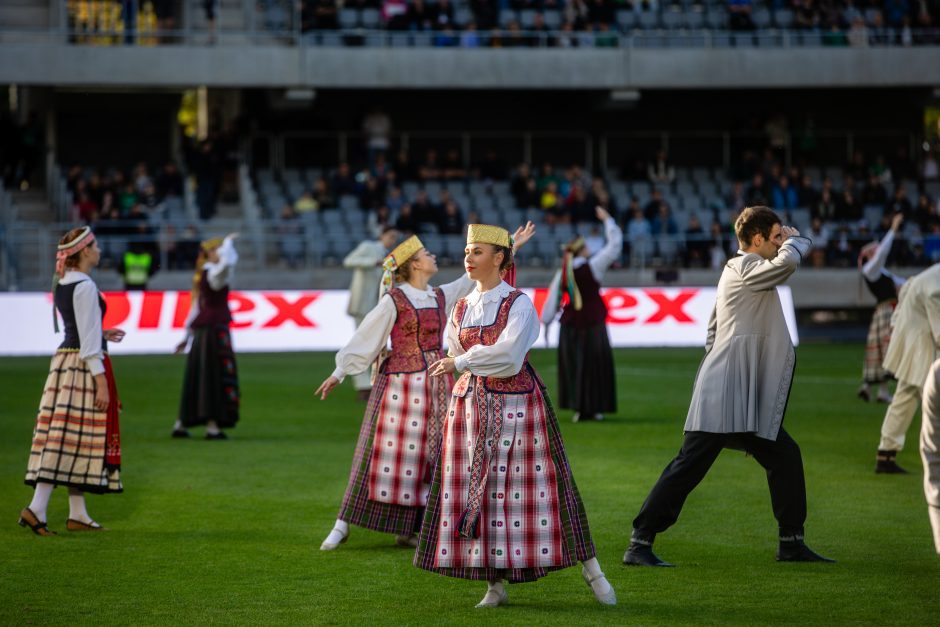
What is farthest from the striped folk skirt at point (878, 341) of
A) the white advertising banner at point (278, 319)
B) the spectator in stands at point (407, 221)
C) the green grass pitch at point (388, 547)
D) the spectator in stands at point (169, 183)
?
the spectator in stands at point (169, 183)

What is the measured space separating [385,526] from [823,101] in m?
33.5

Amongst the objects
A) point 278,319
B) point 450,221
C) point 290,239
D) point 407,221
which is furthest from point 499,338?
point 450,221

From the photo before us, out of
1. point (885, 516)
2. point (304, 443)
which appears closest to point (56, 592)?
point (885, 516)

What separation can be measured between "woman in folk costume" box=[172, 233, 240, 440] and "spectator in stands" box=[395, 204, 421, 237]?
15.6m

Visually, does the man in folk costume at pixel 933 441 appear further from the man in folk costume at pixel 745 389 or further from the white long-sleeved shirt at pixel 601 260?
the white long-sleeved shirt at pixel 601 260

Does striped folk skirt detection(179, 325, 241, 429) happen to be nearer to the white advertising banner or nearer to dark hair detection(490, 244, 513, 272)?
dark hair detection(490, 244, 513, 272)

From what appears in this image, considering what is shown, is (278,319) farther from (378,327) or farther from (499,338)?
(499,338)

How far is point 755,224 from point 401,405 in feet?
7.79

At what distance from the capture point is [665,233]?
31359mm

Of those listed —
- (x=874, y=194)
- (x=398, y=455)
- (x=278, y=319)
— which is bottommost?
(x=278, y=319)

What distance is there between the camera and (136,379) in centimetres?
2170

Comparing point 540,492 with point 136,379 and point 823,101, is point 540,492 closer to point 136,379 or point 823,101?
point 136,379

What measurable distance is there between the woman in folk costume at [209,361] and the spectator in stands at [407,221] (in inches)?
614

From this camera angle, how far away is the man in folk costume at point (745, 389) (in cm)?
825
